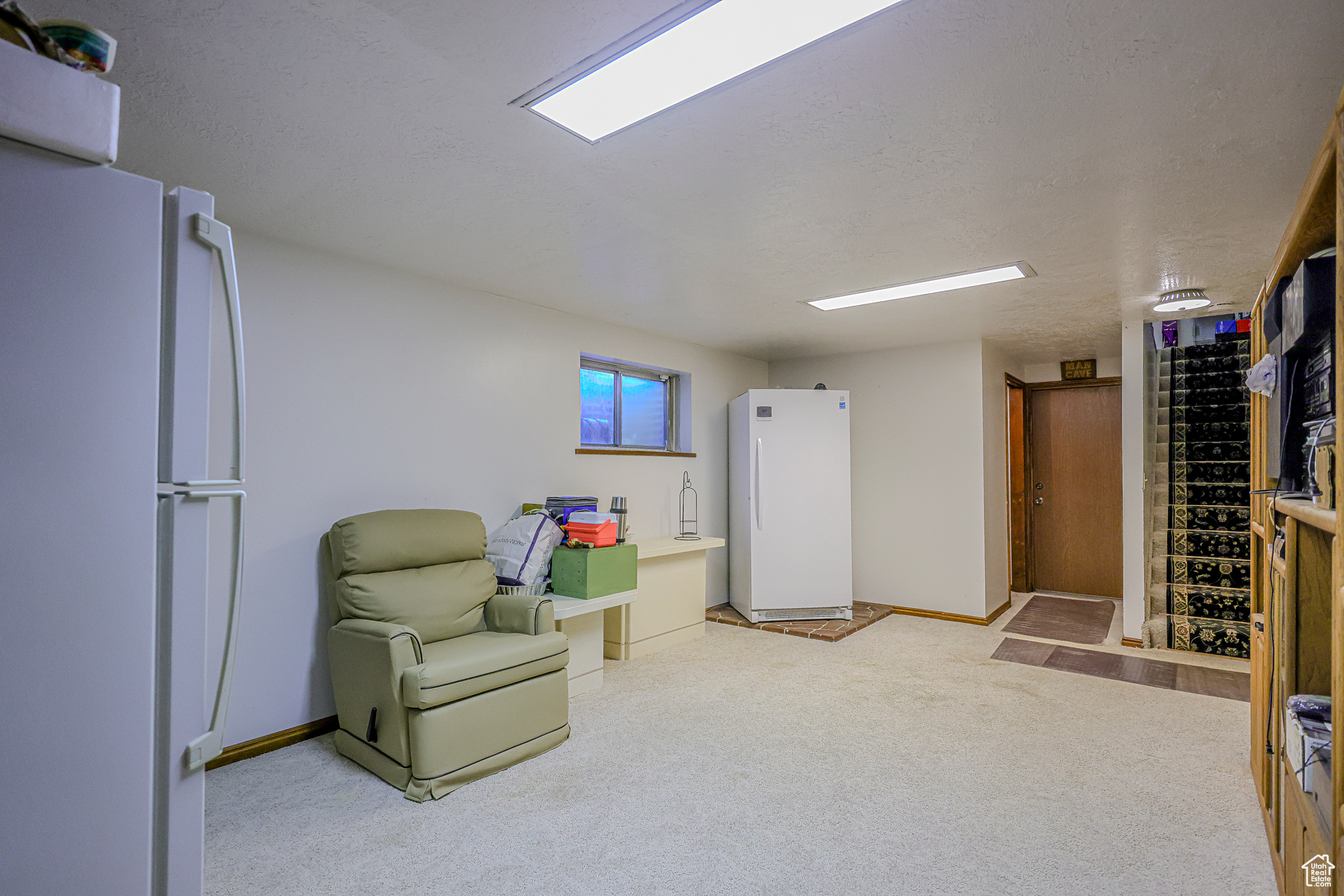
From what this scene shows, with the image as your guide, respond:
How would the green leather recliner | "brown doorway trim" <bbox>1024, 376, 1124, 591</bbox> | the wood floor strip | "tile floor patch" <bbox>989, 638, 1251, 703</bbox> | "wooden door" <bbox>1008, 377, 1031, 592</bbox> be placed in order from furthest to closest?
"brown doorway trim" <bbox>1024, 376, 1124, 591</bbox> < "wooden door" <bbox>1008, 377, 1031, 592</bbox> < "tile floor patch" <bbox>989, 638, 1251, 703</bbox> < the wood floor strip < the green leather recliner

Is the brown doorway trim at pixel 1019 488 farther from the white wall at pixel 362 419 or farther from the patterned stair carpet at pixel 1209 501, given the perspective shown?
the white wall at pixel 362 419

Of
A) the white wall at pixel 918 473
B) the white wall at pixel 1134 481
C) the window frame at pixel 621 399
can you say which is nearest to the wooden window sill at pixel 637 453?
the window frame at pixel 621 399

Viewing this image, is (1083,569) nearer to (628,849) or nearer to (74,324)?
(628,849)

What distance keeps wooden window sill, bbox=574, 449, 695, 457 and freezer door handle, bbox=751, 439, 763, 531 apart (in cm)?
56

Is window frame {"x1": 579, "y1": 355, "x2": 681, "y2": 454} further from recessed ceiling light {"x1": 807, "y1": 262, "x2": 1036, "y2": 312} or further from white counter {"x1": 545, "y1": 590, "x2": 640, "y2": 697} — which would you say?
recessed ceiling light {"x1": 807, "y1": 262, "x2": 1036, "y2": 312}

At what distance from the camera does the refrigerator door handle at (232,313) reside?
1.17 metres

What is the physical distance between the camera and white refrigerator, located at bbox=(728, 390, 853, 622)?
5.33 meters

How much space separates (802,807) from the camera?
2477mm

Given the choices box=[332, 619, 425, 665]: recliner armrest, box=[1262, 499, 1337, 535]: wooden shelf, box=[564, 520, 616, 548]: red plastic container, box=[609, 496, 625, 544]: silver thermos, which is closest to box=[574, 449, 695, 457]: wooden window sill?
box=[609, 496, 625, 544]: silver thermos

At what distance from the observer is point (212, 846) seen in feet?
7.26

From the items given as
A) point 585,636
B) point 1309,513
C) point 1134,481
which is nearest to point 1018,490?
point 1134,481

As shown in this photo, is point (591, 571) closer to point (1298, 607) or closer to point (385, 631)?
point (385, 631)

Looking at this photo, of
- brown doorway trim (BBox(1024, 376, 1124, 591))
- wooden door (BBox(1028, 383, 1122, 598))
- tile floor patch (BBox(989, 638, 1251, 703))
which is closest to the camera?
tile floor patch (BBox(989, 638, 1251, 703))

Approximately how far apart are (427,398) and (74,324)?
2771 millimetres
